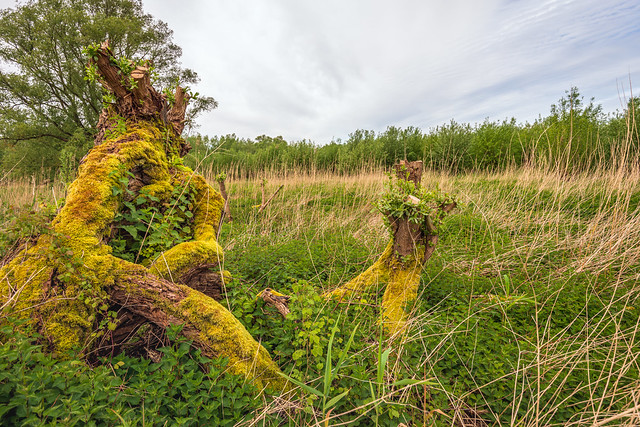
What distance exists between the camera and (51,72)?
56.4 ft

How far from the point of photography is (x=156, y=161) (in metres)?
2.81

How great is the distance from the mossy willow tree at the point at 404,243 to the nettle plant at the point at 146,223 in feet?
5.30

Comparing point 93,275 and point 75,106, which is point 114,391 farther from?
point 75,106

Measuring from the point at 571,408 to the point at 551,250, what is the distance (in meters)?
2.58

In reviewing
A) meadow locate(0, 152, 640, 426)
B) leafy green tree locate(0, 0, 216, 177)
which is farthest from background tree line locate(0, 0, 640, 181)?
meadow locate(0, 152, 640, 426)

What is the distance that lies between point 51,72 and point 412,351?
24349 millimetres

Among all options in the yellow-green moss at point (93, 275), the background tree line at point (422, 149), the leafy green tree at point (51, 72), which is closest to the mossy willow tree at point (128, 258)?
the yellow-green moss at point (93, 275)

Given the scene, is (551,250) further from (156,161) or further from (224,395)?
(156,161)

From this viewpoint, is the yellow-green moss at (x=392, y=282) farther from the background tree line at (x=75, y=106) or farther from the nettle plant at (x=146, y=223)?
the background tree line at (x=75, y=106)

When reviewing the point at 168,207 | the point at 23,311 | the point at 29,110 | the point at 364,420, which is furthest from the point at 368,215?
the point at 29,110

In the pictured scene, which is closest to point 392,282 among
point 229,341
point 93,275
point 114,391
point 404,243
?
point 404,243

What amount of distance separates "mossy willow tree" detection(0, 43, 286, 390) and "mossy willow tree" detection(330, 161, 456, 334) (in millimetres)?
1236

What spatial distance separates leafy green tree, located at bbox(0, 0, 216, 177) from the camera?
16019 mm

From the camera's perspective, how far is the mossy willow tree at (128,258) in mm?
1708
